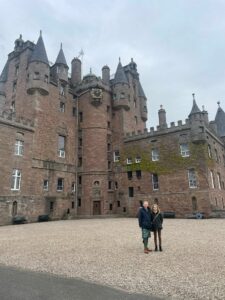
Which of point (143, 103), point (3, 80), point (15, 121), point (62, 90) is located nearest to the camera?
point (15, 121)

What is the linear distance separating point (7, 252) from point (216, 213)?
25.2 meters

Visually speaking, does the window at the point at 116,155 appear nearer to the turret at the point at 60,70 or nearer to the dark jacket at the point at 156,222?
the turret at the point at 60,70

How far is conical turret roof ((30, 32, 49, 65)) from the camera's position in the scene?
3494cm

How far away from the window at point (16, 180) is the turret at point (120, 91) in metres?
19.4

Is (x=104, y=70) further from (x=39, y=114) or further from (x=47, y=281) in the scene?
(x=47, y=281)

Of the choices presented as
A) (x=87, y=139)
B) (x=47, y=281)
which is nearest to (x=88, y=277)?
(x=47, y=281)

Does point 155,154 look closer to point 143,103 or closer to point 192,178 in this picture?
point 192,178

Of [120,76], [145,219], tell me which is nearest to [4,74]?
[120,76]

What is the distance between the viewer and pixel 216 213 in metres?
29.3

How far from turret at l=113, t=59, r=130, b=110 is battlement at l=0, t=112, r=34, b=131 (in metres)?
14.9

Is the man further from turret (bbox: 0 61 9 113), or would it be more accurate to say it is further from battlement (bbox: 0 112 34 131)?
turret (bbox: 0 61 9 113)

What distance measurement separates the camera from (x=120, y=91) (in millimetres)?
41031

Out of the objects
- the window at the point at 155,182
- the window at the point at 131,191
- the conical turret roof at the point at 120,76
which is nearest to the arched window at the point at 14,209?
the window at the point at 131,191

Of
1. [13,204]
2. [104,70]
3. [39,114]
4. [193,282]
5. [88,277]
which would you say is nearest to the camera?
[193,282]
